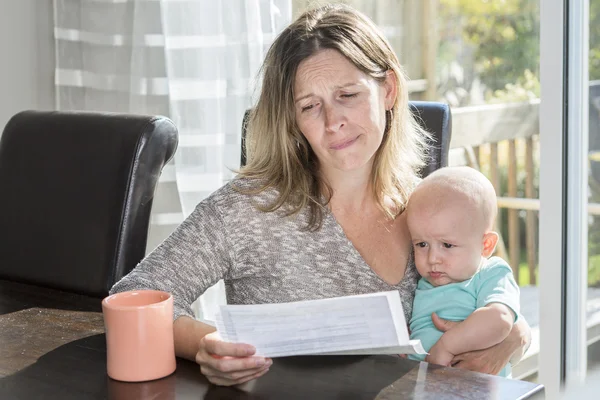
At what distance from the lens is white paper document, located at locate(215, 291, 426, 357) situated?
1.06 metres

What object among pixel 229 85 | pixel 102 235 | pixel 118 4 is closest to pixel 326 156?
pixel 102 235

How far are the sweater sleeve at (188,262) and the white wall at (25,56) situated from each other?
192 cm

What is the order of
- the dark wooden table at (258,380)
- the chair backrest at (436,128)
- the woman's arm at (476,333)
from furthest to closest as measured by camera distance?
the chair backrest at (436,128)
the woman's arm at (476,333)
the dark wooden table at (258,380)

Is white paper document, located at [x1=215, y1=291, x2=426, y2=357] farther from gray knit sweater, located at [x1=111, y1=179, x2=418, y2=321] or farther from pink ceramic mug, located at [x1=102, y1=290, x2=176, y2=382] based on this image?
gray knit sweater, located at [x1=111, y1=179, x2=418, y2=321]

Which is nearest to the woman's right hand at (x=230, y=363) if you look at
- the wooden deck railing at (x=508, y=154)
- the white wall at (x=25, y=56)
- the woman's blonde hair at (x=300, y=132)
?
the woman's blonde hair at (x=300, y=132)

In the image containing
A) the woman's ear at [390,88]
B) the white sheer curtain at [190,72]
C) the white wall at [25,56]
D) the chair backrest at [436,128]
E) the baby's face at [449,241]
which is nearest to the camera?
the baby's face at [449,241]

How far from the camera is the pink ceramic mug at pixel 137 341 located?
106cm

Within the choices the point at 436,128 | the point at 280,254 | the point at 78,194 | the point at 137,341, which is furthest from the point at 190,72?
the point at 137,341

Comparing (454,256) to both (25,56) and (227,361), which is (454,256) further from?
(25,56)

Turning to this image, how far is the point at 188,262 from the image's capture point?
142 cm

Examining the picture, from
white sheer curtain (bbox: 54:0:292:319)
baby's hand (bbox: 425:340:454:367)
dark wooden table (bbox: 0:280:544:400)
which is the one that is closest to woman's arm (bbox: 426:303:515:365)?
baby's hand (bbox: 425:340:454:367)

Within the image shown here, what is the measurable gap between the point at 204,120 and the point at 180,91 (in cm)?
14

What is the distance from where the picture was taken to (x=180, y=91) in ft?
8.77

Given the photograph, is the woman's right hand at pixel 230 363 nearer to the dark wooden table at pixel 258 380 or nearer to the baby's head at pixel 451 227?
the dark wooden table at pixel 258 380
